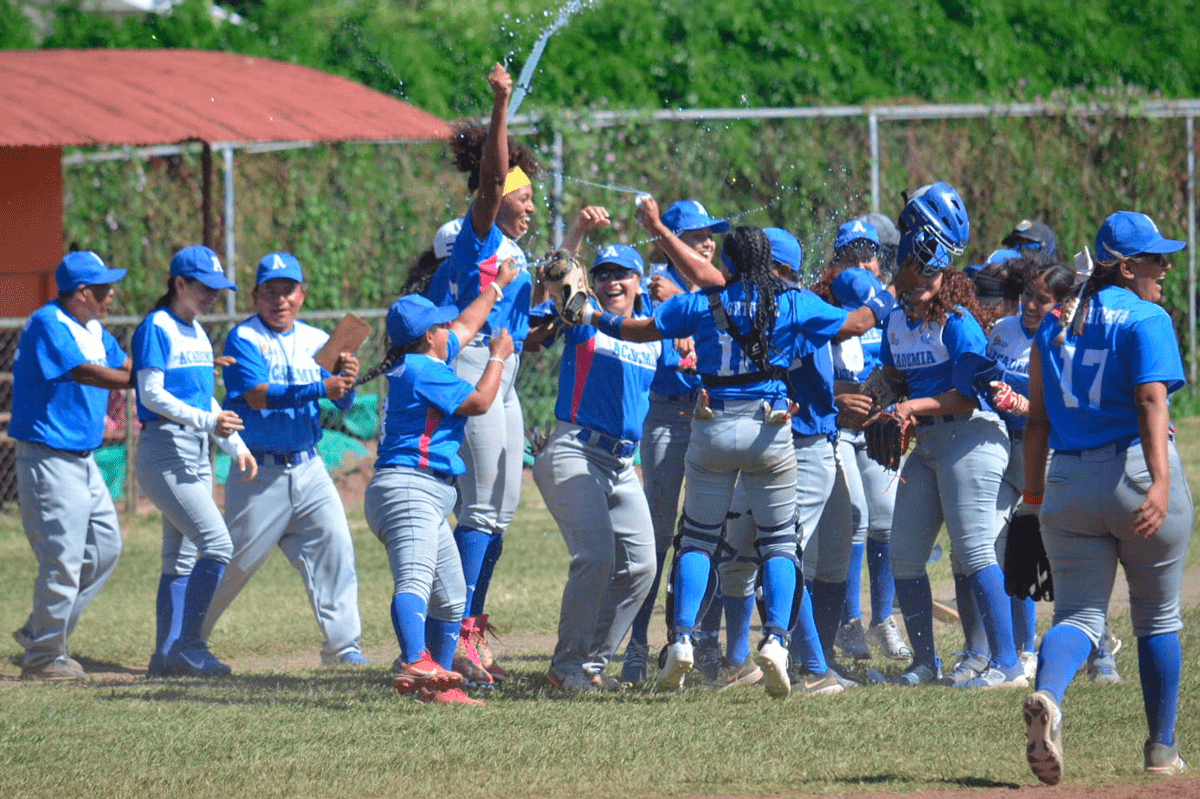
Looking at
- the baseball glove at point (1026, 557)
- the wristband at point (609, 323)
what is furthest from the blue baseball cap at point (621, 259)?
the baseball glove at point (1026, 557)

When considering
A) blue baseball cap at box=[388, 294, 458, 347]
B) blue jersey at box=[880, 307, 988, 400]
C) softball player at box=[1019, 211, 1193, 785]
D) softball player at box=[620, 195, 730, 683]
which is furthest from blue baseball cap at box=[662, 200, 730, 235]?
softball player at box=[1019, 211, 1193, 785]

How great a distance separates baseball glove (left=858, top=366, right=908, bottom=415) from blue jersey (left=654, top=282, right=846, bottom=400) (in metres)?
0.62

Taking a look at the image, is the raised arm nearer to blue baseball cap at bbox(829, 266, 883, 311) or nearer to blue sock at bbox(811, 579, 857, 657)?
blue baseball cap at bbox(829, 266, 883, 311)

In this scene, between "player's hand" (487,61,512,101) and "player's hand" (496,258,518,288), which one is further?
"player's hand" (496,258,518,288)

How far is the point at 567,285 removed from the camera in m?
6.27

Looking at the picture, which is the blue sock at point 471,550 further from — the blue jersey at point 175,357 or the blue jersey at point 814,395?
the blue jersey at point 175,357

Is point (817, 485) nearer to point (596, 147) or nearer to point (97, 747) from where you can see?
point (97, 747)

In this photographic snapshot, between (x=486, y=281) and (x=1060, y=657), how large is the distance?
2.94m

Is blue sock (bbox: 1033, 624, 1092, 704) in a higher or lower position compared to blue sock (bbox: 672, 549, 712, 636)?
higher

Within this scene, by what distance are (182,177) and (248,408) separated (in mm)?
8059

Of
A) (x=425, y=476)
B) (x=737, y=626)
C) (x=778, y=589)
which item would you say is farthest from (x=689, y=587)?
(x=425, y=476)

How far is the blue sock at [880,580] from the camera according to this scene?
24.0 ft

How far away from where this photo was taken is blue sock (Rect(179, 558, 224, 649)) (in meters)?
7.13

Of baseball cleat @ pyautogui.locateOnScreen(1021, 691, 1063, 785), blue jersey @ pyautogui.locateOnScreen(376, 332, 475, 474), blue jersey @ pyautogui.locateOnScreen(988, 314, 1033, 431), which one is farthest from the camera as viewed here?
blue jersey @ pyautogui.locateOnScreen(988, 314, 1033, 431)
